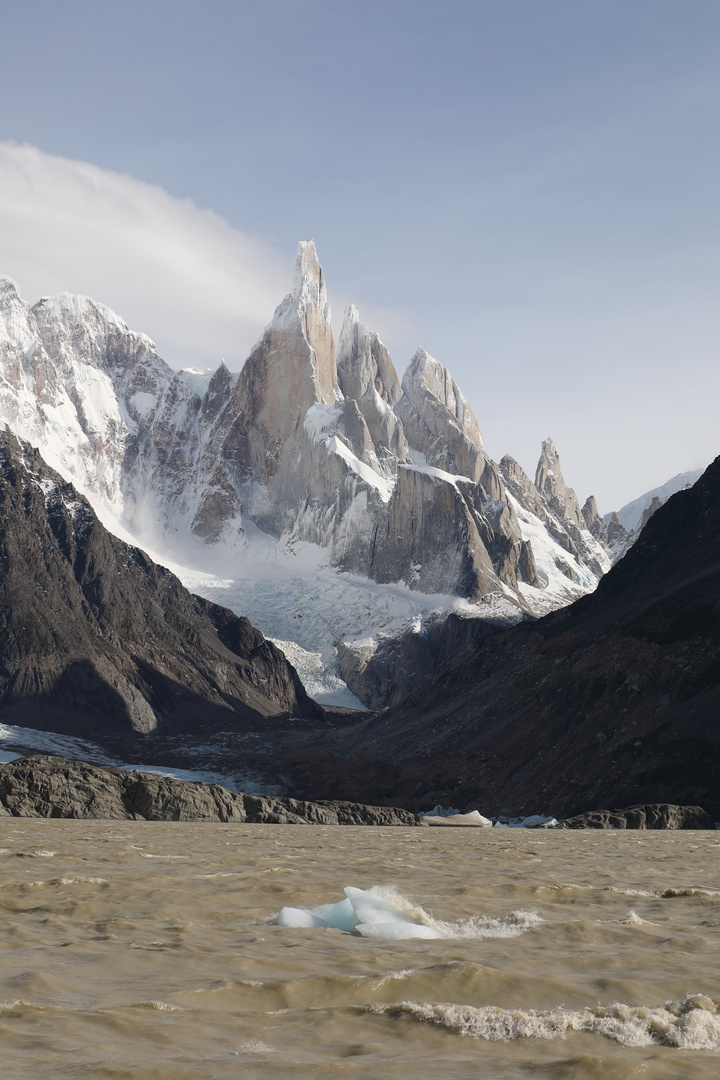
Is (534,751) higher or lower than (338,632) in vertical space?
lower

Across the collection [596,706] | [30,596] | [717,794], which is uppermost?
[30,596]

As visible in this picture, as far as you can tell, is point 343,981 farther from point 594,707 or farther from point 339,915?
point 594,707

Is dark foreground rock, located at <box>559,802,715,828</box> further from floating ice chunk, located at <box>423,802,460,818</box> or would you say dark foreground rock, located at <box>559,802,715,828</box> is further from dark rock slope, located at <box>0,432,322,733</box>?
dark rock slope, located at <box>0,432,322,733</box>

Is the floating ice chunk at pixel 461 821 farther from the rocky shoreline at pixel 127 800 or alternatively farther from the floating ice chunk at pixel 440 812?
the floating ice chunk at pixel 440 812

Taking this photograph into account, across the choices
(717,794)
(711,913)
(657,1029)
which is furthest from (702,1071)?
(717,794)

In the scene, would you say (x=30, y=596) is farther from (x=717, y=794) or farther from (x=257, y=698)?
(x=717, y=794)
